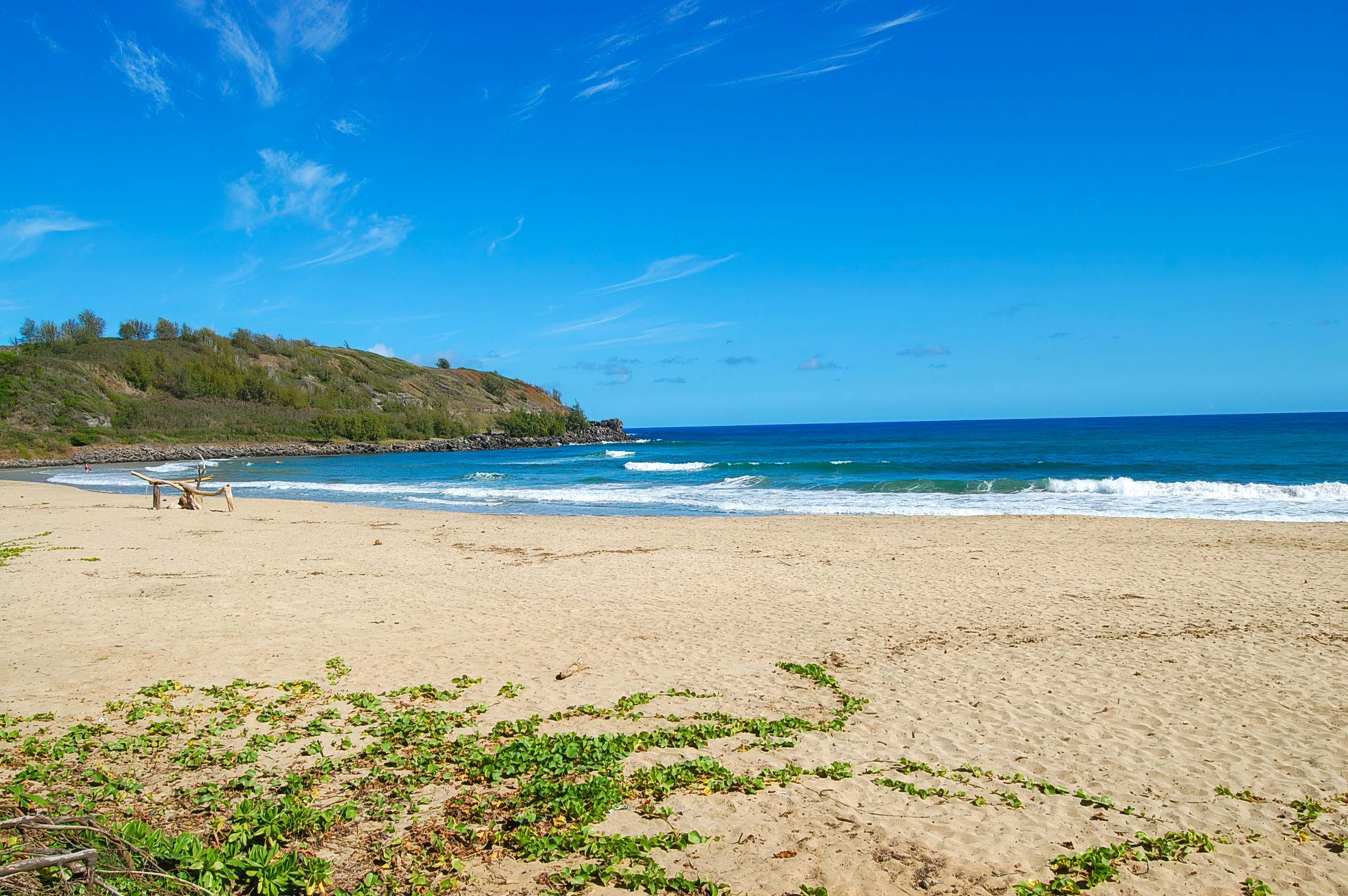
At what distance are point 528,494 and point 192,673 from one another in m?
25.1

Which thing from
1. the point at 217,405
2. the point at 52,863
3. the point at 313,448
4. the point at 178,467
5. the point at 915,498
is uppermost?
the point at 217,405

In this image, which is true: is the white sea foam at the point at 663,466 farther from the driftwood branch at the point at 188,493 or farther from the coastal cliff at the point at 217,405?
the coastal cliff at the point at 217,405

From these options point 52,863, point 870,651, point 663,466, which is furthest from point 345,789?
point 663,466

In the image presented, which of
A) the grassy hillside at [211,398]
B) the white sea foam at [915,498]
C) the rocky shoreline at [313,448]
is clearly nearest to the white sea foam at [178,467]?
the rocky shoreline at [313,448]

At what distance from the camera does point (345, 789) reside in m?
4.48

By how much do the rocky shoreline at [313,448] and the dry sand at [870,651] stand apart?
186ft

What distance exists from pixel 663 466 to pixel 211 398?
70.1 m

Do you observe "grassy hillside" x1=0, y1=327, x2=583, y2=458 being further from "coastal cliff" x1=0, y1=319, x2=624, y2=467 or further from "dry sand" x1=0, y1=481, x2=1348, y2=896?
"dry sand" x1=0, y1=481, x2=1348, y2=896

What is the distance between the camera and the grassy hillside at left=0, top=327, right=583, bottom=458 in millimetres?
72125

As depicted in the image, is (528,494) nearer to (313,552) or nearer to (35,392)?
(313,552)

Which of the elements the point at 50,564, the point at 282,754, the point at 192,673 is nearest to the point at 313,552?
the point at 50,564

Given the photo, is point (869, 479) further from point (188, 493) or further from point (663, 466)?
point (188, 493)

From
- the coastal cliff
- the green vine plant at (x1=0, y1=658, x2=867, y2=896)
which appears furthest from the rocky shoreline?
the green vine plant at (x1=0, y1=658, x2=867, y2=896)

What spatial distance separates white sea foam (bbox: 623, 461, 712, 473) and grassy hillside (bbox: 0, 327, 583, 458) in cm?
4899
